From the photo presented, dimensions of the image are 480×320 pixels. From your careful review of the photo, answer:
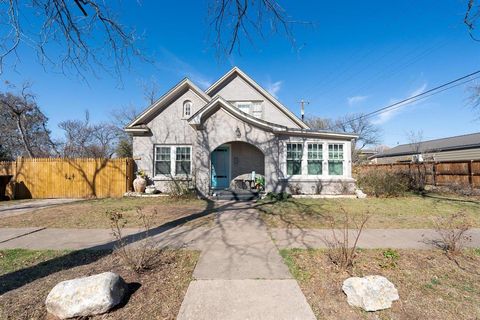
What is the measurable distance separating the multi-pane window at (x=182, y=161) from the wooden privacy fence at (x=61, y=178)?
3.51 m

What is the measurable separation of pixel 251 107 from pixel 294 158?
18.7 feet

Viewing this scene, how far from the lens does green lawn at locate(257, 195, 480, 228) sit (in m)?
6.79

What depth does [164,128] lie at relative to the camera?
13688 millimetres

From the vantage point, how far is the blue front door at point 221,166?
45.4 ft

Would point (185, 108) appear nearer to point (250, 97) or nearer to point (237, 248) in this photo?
point (250, 97)

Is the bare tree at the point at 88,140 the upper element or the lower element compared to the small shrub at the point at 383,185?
upper

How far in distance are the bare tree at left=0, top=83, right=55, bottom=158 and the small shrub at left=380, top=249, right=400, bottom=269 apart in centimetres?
2809

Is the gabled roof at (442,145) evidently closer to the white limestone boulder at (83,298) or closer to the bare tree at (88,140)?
the white limestone boulder at (83,298)

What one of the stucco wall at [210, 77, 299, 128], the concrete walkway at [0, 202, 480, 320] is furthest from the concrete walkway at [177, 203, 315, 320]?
the stucco wall at [210, 77, 299, 128]

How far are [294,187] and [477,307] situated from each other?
9210 millimetres

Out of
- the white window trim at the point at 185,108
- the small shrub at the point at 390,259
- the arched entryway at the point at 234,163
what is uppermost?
the white window trim at the point at 185,108

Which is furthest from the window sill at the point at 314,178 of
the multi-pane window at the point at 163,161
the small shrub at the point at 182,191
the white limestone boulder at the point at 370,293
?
the white limestone boulder at the point at 370,293

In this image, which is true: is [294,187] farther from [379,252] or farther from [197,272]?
[197,272]

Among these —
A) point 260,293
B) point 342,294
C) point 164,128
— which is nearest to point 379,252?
point 342,294
